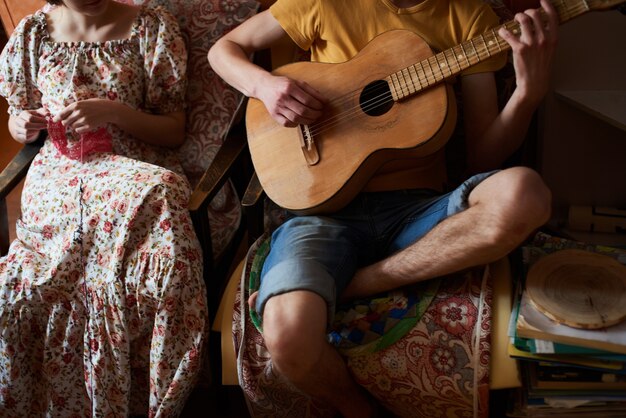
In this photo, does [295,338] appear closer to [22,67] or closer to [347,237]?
[347,237]

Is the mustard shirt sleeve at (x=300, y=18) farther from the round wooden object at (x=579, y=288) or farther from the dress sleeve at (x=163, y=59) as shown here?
the round wooden object at (x=579, y=288)

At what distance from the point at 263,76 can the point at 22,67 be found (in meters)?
0.75

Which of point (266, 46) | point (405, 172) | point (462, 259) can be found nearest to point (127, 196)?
point (266, 46)

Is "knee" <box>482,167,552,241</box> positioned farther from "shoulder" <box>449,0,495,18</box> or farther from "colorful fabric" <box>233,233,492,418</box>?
"shoulder" <box>449,0,495,18</box>

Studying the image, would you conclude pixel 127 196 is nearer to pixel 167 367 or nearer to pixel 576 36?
pixel 167 367

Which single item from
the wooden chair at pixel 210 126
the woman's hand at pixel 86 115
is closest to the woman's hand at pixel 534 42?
→ the wooden chair at pixel 210 126

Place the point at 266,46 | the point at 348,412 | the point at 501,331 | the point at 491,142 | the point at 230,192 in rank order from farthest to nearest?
the point at 230,192 → the point at 266,46 → the point at 491,142 → the point at 348,412 → the point at 501,331

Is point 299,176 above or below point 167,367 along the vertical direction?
above

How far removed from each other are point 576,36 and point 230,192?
42.7 inches

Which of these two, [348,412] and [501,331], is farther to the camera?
[348,412]

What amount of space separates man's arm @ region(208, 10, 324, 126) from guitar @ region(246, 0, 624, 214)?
41mm

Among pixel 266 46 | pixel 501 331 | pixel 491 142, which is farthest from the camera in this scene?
pixel 266 46

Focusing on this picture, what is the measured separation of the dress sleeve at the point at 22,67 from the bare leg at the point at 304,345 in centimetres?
103

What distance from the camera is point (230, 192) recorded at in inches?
79.0
